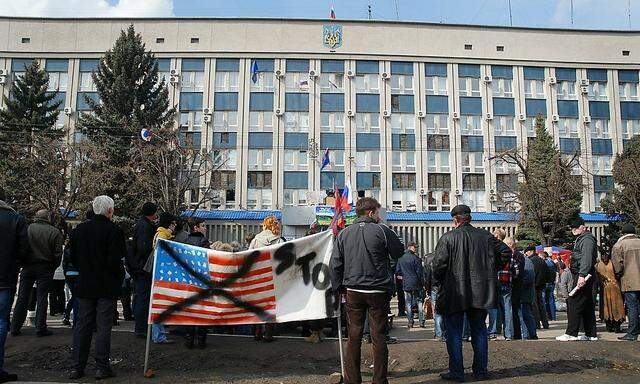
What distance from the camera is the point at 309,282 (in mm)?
6852

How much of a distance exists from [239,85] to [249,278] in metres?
44.4

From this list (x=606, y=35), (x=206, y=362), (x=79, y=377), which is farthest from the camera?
(x=606, y=35)

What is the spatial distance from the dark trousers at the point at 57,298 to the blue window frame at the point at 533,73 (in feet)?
159

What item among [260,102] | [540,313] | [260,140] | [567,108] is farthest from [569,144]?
[540,313]

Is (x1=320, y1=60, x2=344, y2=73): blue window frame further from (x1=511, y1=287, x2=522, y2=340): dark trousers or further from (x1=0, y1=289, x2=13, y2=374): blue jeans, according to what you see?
(x1=0, y1=289, x2=13, y2=374): blue jeans

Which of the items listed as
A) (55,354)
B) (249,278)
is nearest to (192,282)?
(249,278)

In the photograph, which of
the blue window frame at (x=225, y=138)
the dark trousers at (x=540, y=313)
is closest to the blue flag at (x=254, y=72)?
the blue window frame at (x=225, y=138)

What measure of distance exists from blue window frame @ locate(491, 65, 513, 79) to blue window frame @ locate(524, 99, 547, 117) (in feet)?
10.0

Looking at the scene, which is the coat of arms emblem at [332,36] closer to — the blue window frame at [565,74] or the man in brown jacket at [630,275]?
the blue window frame at [565,74]

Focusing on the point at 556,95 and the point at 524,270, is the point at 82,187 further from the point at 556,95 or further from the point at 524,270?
the point at 556,95

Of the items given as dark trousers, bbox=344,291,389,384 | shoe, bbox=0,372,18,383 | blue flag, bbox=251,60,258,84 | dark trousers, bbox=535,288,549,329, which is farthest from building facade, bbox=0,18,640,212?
dark trousers, bbox=344,291,389,384

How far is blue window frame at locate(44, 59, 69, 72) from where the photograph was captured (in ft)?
163

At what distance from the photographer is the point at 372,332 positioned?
588 cm

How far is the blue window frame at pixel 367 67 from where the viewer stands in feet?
164
